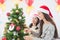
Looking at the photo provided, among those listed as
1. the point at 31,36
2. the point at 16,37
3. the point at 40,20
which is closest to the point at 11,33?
the point at 16,37

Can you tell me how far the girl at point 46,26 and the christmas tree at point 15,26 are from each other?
104mm

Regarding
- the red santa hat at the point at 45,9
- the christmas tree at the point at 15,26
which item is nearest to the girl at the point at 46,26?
the red santa hat at the point at 45,9

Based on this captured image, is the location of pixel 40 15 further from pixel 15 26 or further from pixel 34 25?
pixel 15 26

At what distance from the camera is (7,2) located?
2.11 m

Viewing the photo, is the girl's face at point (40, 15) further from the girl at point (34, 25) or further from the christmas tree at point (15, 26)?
the christmas tree at point (15, 26)

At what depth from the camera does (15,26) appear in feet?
6.78

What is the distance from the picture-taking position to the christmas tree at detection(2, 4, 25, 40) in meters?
2.06

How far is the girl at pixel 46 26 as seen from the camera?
2020 mm

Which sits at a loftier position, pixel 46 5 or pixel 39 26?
pixel 46 5

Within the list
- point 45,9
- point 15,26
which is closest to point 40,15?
point 45,9

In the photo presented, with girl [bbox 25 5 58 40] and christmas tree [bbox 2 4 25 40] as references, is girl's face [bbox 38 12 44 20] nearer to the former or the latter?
girl [bbox 25 5 58 40]

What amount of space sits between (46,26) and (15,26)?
0.35 metres

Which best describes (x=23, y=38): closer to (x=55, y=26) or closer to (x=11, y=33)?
(x=11, y=33)

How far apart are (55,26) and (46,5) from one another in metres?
0.26
